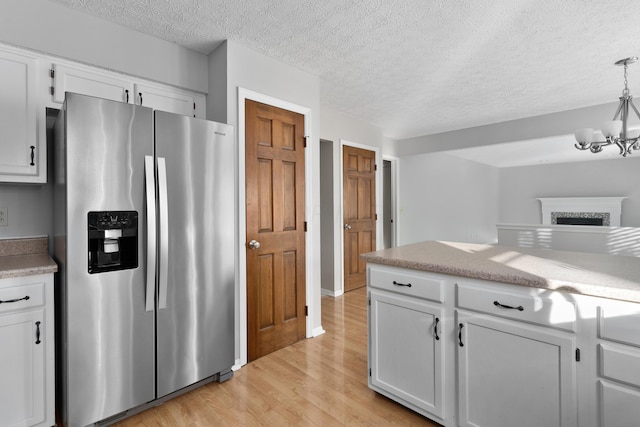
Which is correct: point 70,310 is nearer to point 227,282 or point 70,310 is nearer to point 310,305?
point 227,282

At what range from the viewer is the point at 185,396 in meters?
2.04

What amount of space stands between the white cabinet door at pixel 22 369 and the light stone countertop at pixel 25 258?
210 mm

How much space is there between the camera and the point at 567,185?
27.8 ft

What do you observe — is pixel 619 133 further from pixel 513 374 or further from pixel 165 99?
pixel 165 99

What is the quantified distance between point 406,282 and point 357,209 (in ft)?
9.43

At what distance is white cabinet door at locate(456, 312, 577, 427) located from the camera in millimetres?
1286

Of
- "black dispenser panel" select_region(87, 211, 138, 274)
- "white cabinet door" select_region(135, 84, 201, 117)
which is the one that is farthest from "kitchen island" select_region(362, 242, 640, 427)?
"white cabinet door" select_region(135, 84, 201, 117)

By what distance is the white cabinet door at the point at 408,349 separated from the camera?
1654 mm

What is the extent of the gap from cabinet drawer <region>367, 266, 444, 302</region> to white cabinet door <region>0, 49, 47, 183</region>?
209 centimetres

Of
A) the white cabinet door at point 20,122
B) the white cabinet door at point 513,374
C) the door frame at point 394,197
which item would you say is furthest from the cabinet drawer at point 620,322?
the door frame at point 394,197

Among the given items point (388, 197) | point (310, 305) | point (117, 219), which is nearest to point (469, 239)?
point (388, 197)

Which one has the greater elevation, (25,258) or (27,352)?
(25,258)

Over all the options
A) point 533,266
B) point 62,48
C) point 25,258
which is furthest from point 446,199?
point 25,258

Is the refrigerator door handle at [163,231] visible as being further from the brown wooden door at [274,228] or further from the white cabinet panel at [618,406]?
the white cabinet panel at [618,406]
